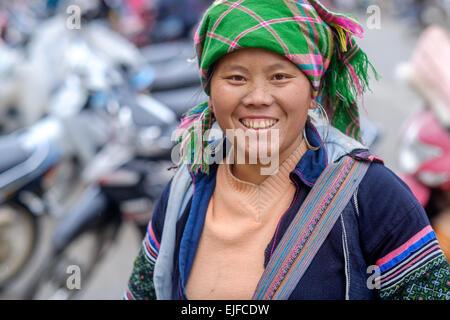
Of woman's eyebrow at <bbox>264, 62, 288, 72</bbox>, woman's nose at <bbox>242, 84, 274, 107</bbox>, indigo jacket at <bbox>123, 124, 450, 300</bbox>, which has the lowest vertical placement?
indigo jacket at <bbox>123, 124, 450, 300</bbox>

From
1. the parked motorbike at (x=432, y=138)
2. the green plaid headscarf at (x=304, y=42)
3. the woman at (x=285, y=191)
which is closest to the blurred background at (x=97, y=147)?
the parked motorbike at (x=432, y=138)

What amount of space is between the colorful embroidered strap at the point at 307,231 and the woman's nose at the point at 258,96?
0.26m

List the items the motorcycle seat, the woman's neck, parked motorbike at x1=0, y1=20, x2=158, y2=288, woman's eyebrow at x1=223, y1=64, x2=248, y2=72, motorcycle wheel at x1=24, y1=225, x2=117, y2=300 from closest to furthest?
woman's eyebrow at x1=223, y1=64, x2=248, y2=72, the woman's neck, motorcycle wheel at x1=24, y1=225, x2=117, y2=300, the motorcycle seat, parked motorbike at x1=0, y1=20, x2=158, y2=288

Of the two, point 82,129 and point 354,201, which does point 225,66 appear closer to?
point 354,201

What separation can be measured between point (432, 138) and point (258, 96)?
2243 mm

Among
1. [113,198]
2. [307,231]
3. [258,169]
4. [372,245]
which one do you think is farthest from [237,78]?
[113,198]

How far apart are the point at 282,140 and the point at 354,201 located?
0.81ft

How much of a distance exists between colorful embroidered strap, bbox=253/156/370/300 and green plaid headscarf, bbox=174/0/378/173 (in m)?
0.24

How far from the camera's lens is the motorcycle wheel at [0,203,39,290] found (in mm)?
3402

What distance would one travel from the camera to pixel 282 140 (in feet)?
A: 4.56

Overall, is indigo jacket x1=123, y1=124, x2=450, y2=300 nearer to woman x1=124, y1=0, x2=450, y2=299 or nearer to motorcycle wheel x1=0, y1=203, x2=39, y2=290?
woman x1=124, y1=0, x2=450, y2=299

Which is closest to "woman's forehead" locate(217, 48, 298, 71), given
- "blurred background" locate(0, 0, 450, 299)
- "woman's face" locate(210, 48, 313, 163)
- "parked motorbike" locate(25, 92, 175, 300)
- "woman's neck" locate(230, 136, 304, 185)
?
"woman's face" locate(210, 48, 313, 163)

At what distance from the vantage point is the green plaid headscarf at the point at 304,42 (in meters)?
1.30

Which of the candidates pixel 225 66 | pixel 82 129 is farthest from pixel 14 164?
pixel 225 66
